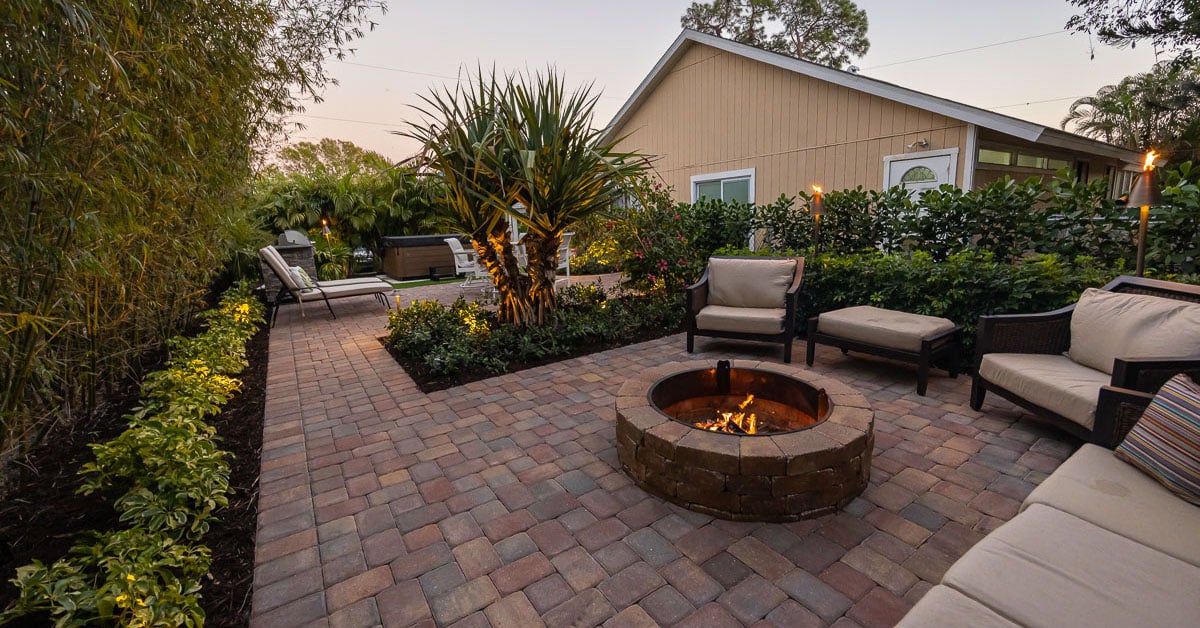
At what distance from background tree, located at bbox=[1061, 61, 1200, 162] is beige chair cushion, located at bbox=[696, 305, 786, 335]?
577 inches

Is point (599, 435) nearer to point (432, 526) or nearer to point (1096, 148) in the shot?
point (432, 526)

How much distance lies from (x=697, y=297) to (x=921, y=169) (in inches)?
160

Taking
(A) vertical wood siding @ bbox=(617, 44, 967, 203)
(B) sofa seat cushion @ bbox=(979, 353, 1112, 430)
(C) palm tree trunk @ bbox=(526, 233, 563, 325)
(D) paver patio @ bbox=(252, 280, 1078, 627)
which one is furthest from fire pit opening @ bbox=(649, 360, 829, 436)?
(A) vertical wood siding @ bbox=(617, 44, 967, 203)

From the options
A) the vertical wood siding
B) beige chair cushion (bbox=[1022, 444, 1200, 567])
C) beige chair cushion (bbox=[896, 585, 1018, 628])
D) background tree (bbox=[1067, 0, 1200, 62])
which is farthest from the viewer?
background tree (bbox=[1067, 0, 1200, 62])

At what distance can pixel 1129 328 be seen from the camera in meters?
2.29

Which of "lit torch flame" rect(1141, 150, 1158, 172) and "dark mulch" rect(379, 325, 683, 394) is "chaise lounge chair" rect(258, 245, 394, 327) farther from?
"lit torch flame" rect(1141, 150, 1158, 172)

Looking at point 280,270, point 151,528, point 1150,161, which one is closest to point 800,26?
point 1150,161

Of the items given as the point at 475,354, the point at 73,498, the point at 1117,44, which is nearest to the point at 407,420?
the point at 475,354

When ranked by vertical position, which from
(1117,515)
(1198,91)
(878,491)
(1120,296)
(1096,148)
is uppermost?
(1198,91)

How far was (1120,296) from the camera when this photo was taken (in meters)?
2.45

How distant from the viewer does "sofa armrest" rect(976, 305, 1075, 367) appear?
8.80 feet

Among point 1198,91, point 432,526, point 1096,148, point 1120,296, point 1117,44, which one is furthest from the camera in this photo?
point 1198,91

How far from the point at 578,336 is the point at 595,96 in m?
2.00

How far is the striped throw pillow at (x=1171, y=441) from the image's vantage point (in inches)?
53.7
